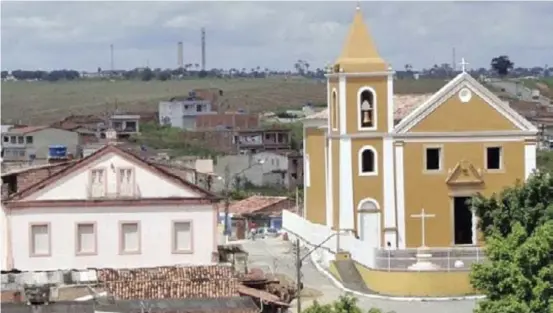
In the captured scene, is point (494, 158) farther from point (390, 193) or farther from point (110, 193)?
point (110, 193)

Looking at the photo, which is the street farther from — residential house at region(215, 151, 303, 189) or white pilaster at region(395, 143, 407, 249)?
residential house at region(215, 151, 303, 189)

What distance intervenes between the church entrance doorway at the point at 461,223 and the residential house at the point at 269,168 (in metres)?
40.4

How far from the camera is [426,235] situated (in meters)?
39.5

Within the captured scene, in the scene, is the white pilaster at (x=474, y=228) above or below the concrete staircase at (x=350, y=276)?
above

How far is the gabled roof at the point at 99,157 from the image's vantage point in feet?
88.9

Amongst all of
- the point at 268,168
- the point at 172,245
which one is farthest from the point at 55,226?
the point at 268,168

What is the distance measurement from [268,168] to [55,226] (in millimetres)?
58663

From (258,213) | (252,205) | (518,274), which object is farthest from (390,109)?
(518,274)

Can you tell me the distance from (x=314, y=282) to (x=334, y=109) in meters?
6.44

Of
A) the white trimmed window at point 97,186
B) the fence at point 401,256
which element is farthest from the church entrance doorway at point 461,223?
the white trimmed window at point 97,186

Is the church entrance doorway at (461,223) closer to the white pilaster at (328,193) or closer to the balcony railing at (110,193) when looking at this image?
the white pilaster at (328,193)

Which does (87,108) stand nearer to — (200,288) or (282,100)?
(282,100)

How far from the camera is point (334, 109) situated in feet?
132

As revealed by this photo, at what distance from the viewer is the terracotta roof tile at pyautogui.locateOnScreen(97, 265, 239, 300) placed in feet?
76.7
